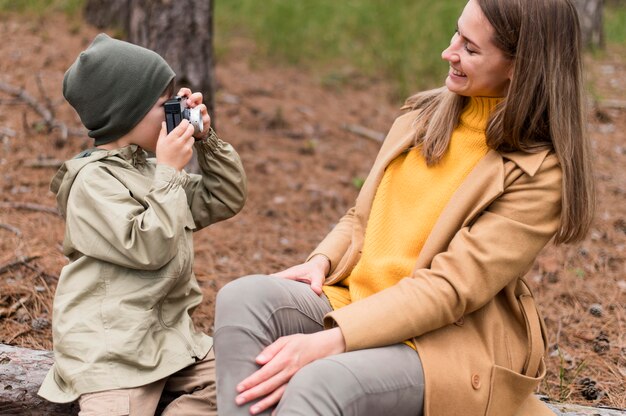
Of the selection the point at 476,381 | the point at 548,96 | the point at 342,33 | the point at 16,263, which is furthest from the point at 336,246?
the point at 342,33

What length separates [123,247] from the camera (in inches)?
87.1

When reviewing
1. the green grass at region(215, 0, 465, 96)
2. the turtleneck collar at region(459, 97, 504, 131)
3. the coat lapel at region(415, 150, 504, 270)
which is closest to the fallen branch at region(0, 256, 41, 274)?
the coat lapel at region(415, 150, 504, 270)

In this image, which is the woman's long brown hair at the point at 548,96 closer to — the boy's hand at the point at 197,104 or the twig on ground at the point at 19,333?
the boy's hand at the point at 197,104

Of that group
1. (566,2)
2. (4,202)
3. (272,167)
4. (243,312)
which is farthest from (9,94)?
(566,2)

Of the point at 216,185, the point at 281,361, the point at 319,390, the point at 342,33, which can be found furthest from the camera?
the point at 342,33

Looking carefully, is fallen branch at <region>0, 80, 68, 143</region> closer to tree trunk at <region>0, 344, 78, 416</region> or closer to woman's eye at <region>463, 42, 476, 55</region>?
tree trunk at <region>0, 344, 78, 416</region>

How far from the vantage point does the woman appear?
208 centimetres

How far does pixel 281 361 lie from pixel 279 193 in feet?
9.05

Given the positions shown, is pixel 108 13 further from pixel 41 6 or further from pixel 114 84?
pixel 114 84

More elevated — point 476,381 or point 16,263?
point 476,381

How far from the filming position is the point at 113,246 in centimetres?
226

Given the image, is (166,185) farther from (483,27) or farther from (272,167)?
(272,167)

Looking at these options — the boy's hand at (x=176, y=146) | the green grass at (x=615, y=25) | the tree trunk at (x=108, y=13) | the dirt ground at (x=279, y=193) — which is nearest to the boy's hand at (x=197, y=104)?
the boy's hand at (x=176, y=146)

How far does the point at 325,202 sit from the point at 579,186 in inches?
105
